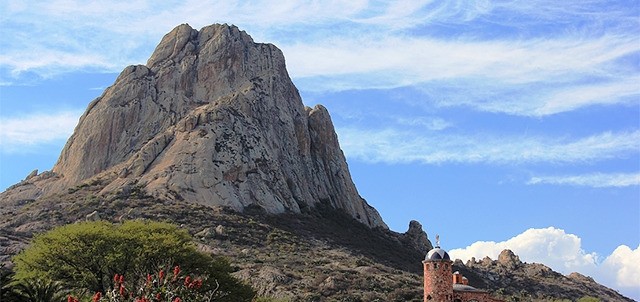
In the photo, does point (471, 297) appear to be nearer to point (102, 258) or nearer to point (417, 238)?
point (102, 258)

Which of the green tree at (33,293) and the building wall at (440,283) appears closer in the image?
the green tree at (33,293)

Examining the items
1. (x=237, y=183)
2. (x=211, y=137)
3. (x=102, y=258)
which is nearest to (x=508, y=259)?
(x=237, y=183)

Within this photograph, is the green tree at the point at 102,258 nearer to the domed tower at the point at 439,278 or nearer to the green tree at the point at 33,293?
the green tree at the point at 33,293

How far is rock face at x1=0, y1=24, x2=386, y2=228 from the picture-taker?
142 metres

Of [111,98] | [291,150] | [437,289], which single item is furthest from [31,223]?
[437,289]

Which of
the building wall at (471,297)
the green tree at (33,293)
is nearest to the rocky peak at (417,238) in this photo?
the building wall at (471,297)

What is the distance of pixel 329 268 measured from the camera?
367 feet

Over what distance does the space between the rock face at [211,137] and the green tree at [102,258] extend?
67058mm

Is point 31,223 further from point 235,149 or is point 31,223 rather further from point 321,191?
point 321,191

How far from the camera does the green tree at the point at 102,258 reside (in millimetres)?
64938

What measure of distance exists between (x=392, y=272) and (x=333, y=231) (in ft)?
93.9

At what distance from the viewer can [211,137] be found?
477ft

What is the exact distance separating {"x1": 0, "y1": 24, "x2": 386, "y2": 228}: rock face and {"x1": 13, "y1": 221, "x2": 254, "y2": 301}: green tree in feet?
220

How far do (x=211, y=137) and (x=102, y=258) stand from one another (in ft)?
264
